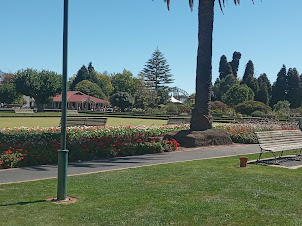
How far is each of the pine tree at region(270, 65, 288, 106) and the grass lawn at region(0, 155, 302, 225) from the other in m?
67.6

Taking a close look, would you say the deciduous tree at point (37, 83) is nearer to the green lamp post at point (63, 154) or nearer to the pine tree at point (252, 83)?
the pine tree at point (252, 83)

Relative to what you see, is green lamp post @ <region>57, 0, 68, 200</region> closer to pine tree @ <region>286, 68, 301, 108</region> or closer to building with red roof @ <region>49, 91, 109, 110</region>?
pine tree @ <region>286, 68, 301, 108</region>

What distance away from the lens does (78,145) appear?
10.9m

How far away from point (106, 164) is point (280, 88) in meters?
68.3

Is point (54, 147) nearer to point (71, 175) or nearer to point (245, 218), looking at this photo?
point (71, 175)

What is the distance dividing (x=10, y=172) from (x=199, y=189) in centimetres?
457

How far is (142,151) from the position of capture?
12141 millimetres

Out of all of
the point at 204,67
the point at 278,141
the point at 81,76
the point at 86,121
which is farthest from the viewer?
the point at 81,76

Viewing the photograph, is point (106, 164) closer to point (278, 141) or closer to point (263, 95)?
point (278, 141)

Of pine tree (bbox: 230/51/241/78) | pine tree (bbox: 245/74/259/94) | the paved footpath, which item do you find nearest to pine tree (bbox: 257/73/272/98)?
pine tree (bbox: 245/74/259/94)

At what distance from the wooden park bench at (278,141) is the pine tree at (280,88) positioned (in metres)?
64.3

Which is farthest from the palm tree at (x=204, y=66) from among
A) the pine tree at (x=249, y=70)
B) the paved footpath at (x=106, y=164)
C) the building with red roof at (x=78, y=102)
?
the building with red roof at (x=78, y=102)

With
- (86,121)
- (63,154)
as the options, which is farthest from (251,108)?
(63,154)

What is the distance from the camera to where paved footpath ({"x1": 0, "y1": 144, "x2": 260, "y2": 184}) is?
792 centimetres
